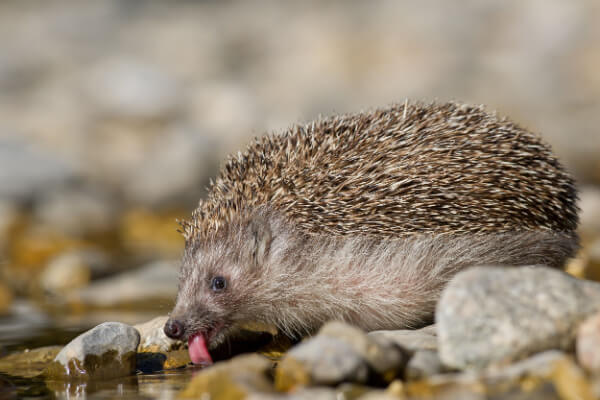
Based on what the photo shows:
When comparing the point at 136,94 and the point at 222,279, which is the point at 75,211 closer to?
the point at 136,94

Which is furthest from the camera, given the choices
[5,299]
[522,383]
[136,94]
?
A: [136,94]

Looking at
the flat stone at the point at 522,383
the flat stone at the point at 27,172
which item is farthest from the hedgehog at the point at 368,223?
the flat stone at the point at 27,172

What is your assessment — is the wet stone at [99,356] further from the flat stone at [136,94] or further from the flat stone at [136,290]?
the flat stone at [136,94]

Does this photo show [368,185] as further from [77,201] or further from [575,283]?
[77,201]

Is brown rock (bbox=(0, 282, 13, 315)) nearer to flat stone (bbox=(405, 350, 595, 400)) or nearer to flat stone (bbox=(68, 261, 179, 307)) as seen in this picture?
flat stone (bbox=(68, 261, 179, 307))

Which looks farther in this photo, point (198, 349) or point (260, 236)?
point (260, 236)

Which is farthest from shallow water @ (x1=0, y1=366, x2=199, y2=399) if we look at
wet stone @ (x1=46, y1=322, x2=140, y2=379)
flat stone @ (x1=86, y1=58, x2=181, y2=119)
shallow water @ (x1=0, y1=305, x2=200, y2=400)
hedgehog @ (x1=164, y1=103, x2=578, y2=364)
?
flat stone @ (x1=86, y1=58, x2=181, y2=119)

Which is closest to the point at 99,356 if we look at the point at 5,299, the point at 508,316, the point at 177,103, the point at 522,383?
the point at 508,316
